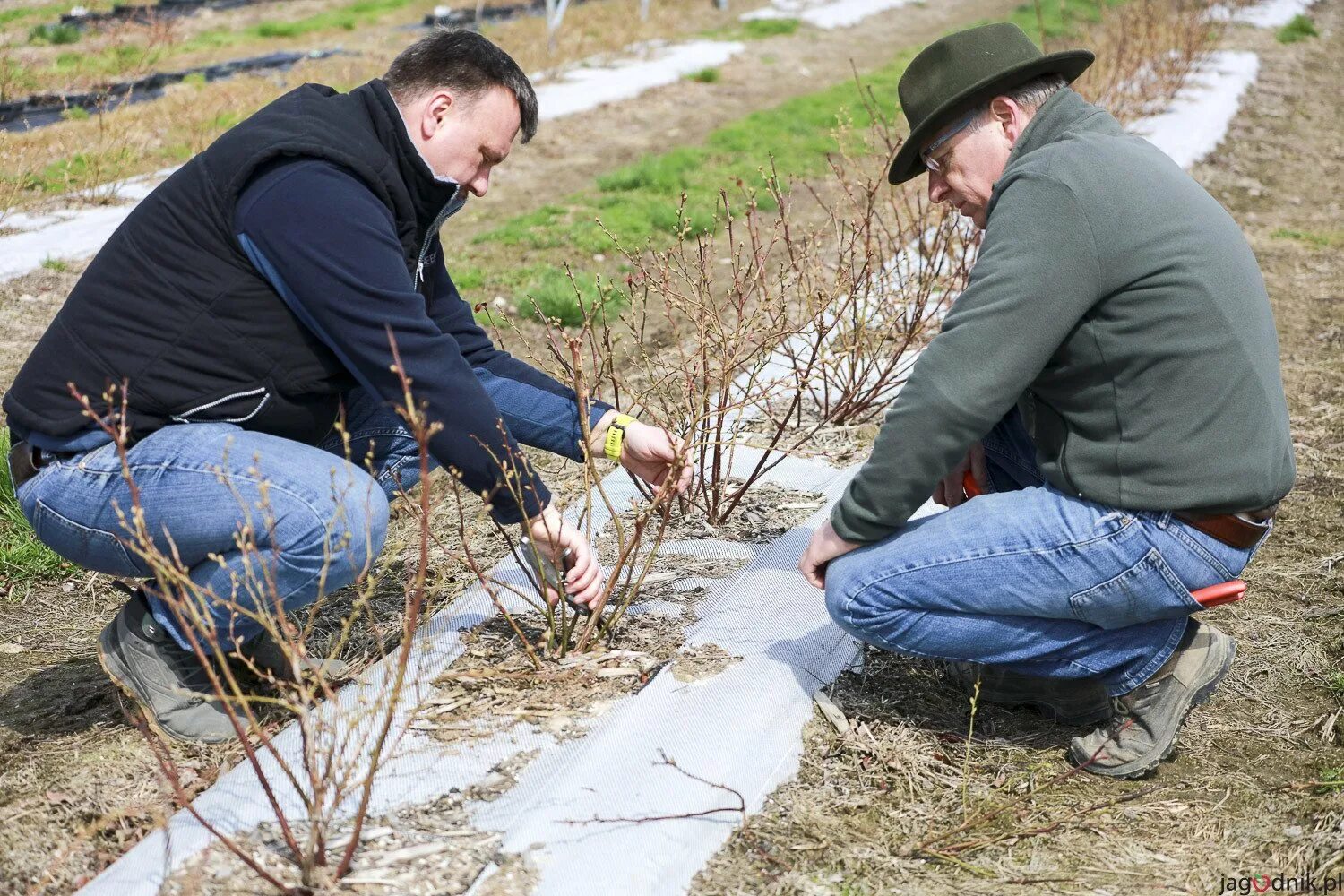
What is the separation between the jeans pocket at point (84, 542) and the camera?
7.55 ft

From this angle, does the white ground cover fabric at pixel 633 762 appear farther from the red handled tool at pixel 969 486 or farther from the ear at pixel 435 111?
the ear at pixel 435 111

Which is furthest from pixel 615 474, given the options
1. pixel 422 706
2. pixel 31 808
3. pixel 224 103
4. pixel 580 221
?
pixel 224 103

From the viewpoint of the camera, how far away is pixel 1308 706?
2602 millimetres

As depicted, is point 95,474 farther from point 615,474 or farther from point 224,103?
point 224,103

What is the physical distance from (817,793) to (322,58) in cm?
1154

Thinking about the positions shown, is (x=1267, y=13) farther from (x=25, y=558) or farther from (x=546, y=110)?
(x=25, y=558)

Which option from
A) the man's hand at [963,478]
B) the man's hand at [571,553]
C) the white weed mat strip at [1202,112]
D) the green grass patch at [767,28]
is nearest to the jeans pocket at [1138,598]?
the man's hand at [963,478]

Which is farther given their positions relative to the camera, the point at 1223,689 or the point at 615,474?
the point at 615,474

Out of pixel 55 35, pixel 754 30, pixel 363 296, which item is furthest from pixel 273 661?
pixel 55 35

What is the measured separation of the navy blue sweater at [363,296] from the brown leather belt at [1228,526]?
3.89 feet

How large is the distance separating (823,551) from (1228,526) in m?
0.73

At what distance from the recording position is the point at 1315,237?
21.5 feet

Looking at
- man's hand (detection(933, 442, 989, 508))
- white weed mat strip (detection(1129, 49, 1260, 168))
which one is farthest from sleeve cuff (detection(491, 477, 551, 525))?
white weed mat strip (detection(1129, 49, 1260, 168))

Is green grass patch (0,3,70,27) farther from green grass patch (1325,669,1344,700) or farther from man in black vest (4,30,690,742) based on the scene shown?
green grass patch (1325,669,1344,700)
